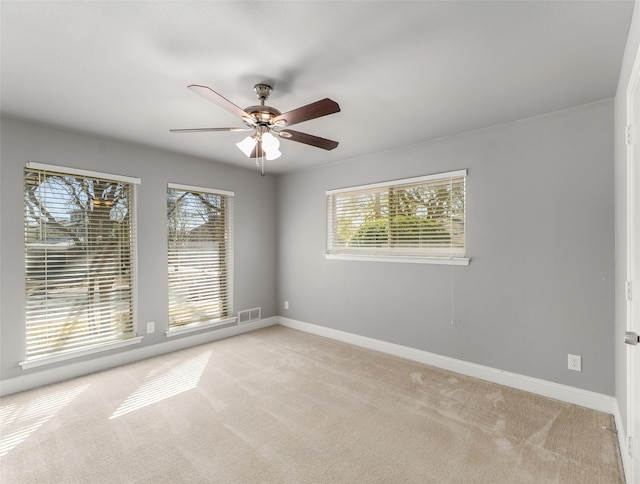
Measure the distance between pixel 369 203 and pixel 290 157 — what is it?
1172mm

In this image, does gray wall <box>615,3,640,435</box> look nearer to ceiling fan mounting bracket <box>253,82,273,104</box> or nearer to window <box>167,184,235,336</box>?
ceiling fan mounting bracket <box>253,82,273,104</box>

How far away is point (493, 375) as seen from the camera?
117 inches

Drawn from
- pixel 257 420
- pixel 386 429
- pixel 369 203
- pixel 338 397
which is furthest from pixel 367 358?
pixel 369 203

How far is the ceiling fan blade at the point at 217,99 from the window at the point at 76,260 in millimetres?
2173

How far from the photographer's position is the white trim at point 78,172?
2.92m

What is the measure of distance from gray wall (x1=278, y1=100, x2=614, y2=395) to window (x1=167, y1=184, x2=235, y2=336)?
1971 mm

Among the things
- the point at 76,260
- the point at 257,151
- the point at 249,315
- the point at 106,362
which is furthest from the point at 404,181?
the point at 106,362

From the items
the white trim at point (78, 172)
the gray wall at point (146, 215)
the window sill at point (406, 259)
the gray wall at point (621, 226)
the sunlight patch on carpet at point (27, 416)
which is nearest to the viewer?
the gray wall at point (621, 226)

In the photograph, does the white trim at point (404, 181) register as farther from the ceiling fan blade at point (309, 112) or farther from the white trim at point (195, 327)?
the white trim at point (195, 327)

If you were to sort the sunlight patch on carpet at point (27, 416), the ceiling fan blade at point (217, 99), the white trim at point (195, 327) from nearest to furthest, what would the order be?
the ceiling fan blade at point (217, 99) → the sunlight patch on carpet at point (27, 416) → the white trim at point (195, 327)

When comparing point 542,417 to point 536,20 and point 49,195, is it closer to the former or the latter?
point 536,20

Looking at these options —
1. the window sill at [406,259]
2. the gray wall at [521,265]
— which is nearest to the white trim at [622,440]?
the gray wall at [521,265]

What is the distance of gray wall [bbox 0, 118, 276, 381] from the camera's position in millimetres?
2795

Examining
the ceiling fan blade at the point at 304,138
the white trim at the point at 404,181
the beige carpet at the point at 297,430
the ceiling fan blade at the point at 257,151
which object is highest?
the ceiling fan blade at the point at 304,138
